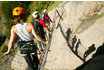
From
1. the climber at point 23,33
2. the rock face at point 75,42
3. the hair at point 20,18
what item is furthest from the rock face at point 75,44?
the hair at point 20,18

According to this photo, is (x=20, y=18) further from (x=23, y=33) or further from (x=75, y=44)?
(x=75, y=44)

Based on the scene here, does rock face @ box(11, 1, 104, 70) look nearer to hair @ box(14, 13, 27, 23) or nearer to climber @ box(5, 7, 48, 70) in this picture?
climber @ box(5, 7, 48, 70)

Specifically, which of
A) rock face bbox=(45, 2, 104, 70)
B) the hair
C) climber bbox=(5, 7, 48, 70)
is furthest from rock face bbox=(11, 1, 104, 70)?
the hair

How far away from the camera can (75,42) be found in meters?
6.00

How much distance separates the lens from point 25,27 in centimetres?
272

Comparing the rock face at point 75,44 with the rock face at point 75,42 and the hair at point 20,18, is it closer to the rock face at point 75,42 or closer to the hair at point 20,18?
the rock face at point 75,42

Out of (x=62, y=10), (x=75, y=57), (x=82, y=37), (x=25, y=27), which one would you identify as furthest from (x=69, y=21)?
(x=25, y=27)

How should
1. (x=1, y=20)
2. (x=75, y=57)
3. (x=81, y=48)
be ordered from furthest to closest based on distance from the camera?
(x=1, y=20), (x=81, y=48), (x=75, y=57)

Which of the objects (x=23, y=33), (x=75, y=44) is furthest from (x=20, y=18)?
(x=75, y=44)

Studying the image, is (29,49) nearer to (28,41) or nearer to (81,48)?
(28,41)

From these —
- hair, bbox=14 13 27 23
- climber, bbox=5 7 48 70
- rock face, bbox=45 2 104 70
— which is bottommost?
rock face, bbox=45 2 104 70

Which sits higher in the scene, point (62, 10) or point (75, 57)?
point (62, 10)

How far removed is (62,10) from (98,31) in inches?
198

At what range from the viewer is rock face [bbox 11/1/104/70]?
5.17 meters
